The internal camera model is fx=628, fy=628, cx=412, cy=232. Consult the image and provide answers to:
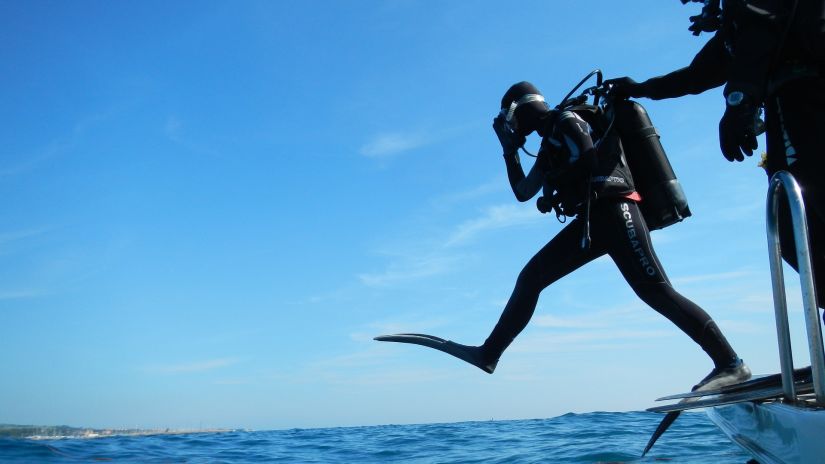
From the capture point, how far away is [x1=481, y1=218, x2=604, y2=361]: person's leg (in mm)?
3775

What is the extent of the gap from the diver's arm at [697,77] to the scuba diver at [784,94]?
37cm

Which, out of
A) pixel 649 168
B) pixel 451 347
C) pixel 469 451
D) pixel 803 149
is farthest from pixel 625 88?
pixel 469 451

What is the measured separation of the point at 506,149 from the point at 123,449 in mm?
6743

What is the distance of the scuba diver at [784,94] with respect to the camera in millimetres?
2396

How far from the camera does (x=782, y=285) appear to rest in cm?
196

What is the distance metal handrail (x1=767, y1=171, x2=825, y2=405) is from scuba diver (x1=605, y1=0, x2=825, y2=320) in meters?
0.45

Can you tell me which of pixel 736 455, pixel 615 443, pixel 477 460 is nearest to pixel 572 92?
pixel 736 455

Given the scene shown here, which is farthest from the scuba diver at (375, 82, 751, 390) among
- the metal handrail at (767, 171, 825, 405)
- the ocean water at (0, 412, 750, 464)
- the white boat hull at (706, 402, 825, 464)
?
the ocean water at (0, 412, 750, 464)

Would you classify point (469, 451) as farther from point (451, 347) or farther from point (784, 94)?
point (784, 94)

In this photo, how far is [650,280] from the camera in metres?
3.43

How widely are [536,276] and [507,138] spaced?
94cm

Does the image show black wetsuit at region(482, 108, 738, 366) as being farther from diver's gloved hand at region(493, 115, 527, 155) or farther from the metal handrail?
the metal handrail

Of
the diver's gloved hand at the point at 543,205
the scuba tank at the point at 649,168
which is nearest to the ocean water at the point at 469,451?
the scuba tank at the point at 649,168

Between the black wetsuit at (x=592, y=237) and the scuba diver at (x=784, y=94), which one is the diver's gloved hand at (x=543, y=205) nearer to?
the black wetsuit at (x=592, y=237)
